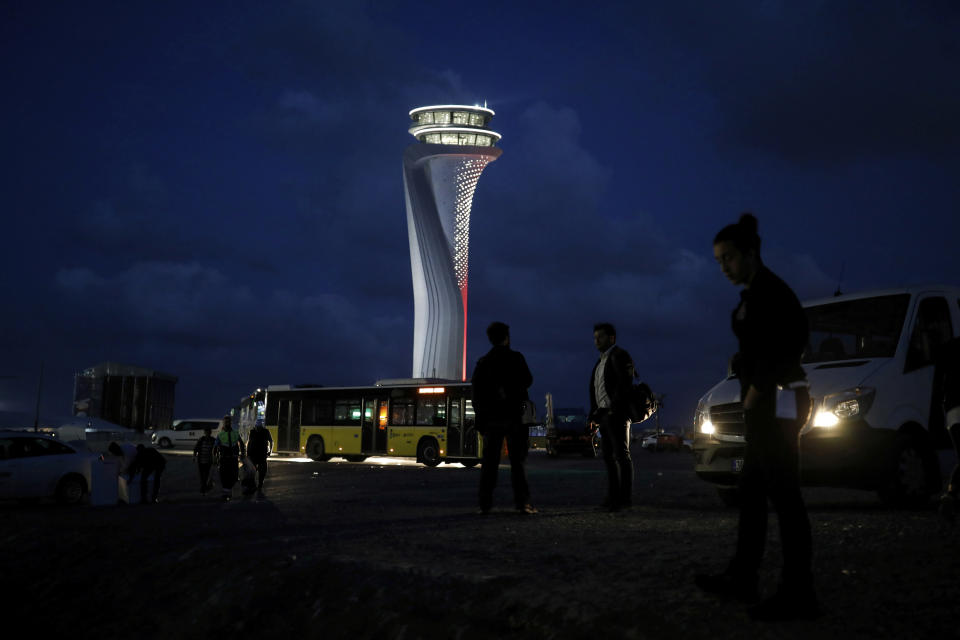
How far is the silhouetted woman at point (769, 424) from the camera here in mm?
3605

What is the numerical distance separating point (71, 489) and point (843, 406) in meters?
11.8

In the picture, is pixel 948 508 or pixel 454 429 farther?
pixel 454 429

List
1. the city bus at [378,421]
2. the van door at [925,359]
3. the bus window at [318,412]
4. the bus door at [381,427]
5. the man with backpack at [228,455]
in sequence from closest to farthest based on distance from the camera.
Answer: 1. the van door at [925,359]
2. the man with backpack at [228,455]
3. the city bus at [378,421]
4. the bus door at [381,427]
5. the bus window at [318,412]

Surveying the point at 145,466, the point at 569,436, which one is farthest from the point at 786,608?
the point at 569,436

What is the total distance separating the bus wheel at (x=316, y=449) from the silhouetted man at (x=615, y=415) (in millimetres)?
25513

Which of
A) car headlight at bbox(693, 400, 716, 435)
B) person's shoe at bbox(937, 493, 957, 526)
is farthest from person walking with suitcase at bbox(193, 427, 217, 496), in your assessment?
person's shoe at bbox(937, 493, 957, 526)

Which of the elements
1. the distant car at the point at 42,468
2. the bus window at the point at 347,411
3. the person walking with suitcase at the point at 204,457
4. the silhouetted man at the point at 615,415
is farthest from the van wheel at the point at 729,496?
the bus window at the point at 347,411

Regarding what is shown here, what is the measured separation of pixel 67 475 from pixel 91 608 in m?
8.95

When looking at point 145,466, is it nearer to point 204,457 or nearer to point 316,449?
point 204,457

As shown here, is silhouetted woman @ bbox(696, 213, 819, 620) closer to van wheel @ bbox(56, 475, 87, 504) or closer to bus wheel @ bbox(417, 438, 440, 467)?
van wheel @ bbox(56, 475, 87, 504)

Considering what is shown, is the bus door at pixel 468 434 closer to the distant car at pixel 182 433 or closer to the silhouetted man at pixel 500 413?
the silhouetted man at pixel 500 413

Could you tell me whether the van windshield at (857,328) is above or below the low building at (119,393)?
below

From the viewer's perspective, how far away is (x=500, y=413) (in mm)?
8305

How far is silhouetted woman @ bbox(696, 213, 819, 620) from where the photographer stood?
142 inches
